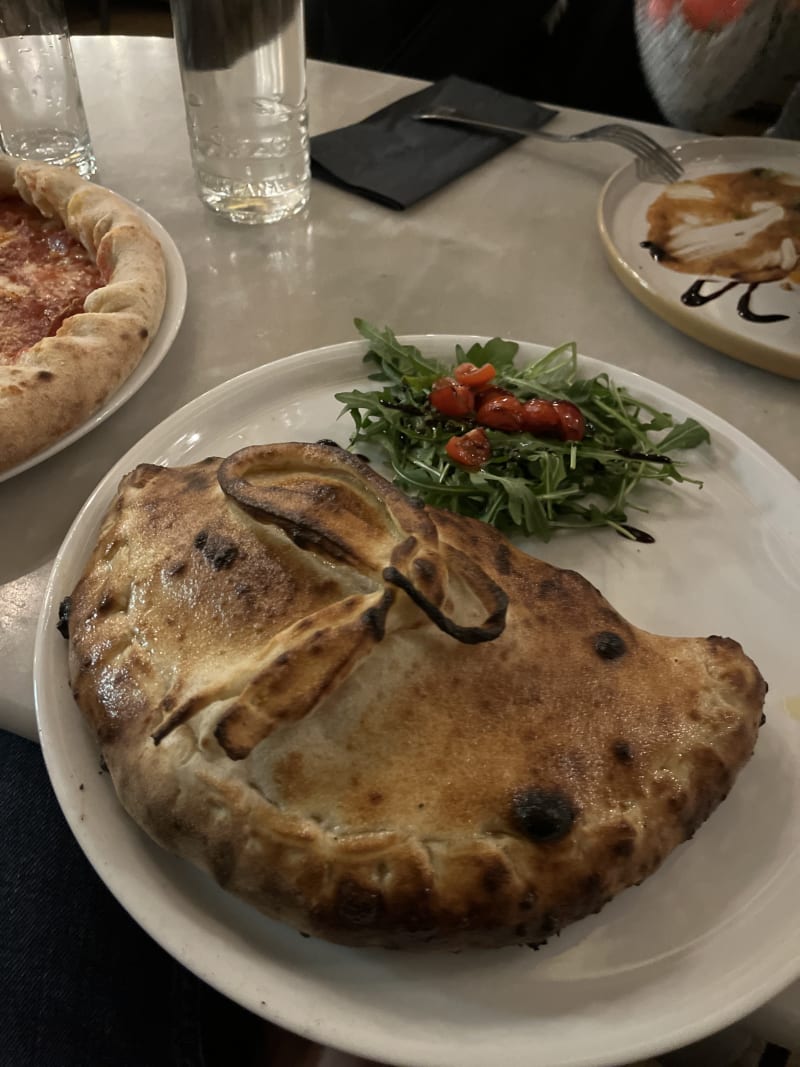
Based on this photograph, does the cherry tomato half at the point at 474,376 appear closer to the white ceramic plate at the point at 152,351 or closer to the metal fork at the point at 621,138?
the white ceramic plate at the point at 152,351

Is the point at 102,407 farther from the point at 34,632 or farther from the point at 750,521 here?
the point at 750,521

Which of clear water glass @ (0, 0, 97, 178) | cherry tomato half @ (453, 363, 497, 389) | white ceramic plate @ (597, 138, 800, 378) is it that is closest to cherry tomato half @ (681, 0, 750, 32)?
white ceramic plate @ (597, 138, 800, 378)

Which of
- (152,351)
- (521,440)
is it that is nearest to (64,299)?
(152,351)

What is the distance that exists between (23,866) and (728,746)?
3.69ft

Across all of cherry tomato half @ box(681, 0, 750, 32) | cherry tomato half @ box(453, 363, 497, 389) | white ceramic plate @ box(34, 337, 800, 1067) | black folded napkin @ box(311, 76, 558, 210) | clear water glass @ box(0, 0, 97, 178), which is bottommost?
white ceramic plate @ box(34, 337, 800, 1067)

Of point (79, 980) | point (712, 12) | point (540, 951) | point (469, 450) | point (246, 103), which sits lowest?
point (79, 980)

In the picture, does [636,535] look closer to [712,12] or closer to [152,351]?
[152,351]

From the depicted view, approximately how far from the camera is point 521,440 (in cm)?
149

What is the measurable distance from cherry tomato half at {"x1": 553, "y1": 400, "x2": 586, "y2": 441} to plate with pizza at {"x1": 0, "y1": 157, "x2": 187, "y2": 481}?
85 centimetres

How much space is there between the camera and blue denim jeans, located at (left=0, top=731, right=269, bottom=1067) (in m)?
1.18

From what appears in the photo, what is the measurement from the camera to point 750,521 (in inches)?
55.9

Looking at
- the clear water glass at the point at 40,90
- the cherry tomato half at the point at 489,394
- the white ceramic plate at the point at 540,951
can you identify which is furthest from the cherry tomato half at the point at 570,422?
the clear water glass at the point at 40,90

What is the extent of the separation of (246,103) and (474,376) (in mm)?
1216

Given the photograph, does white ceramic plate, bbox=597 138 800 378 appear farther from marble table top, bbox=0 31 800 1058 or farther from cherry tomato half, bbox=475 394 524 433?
cherry tomato half, bbox=475 394 524 433
